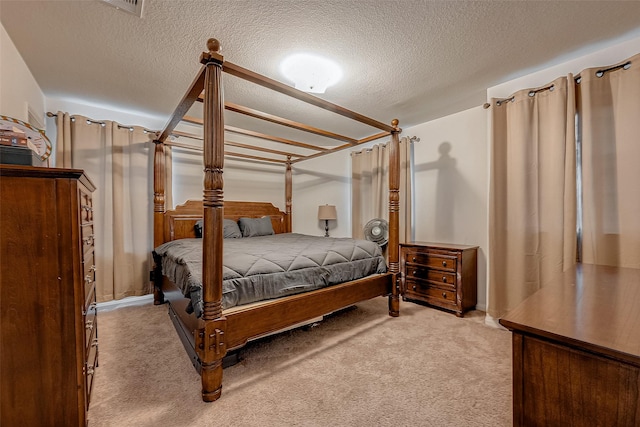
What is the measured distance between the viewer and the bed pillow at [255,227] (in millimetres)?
3834

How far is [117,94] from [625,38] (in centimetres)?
451

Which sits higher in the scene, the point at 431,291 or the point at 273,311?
the point at 273,311

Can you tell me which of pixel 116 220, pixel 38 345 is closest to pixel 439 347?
pixel 38 345

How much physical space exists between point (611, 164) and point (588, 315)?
1.81 metres

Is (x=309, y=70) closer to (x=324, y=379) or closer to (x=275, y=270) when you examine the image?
(x=275, y=270)

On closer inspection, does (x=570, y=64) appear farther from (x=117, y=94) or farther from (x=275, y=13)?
(x=117, y=94)

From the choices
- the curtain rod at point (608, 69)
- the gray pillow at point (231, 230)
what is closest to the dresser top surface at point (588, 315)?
the curtain rod at point (608, 69)

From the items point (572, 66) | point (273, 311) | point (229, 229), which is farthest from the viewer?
point (229, 229)

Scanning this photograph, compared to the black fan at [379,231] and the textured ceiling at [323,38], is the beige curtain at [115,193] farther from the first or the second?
the black fan at [379,231]

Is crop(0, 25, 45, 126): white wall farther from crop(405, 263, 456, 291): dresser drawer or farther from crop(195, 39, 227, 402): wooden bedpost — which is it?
crop(405, 263, 456, 291): dresser drawer

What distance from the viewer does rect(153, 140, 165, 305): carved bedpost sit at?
10.4 feet

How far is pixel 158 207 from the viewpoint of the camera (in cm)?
326

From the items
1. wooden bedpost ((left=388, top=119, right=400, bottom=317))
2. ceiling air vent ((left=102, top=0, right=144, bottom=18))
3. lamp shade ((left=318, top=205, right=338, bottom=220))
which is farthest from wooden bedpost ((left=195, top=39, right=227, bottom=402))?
lamp shade ((left=318, top=205, right=338, bottom=220))

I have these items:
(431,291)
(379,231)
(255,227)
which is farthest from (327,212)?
(431,291)
